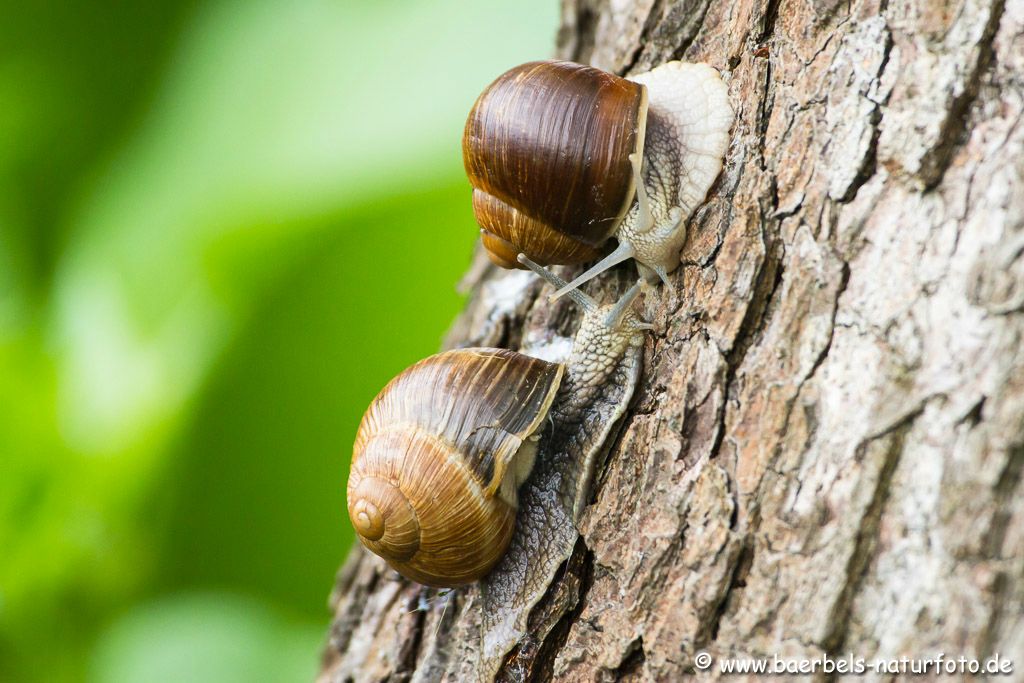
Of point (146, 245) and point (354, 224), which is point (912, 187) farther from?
point (146, 245)

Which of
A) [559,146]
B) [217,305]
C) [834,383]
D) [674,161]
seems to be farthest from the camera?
[217,305]

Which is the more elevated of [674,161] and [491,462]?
[674,161]

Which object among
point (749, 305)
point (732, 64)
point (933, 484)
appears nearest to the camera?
point (933, 484)

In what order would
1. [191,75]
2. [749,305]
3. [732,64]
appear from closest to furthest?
[749,305] < [732,64] < [191,75]

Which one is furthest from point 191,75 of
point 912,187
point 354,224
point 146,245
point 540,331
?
point 912,187

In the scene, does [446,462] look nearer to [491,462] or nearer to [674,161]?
[491,462]

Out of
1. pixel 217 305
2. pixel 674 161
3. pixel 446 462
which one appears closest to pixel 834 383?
pixel 674 161

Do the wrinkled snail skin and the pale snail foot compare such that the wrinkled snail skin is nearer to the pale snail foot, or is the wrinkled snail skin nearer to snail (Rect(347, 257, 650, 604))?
snail (Rect(347, 257, 650, 604))
